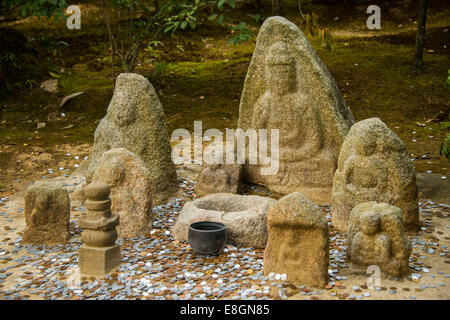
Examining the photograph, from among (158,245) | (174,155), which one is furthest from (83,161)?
(158,245)

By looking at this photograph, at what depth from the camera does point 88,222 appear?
485 centimetres

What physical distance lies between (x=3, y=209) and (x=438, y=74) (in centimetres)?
881

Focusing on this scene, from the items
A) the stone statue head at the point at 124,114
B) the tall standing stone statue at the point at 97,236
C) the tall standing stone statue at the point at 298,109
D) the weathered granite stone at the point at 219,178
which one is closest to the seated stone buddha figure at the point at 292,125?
the tall standing stone statue at the point at 298,109

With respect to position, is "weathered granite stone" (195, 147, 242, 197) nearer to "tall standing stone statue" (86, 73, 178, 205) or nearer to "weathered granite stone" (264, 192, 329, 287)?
"tall standing stone statue" (86, 73, 178, 205)

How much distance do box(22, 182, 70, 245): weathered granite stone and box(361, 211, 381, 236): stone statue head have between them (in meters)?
3.17

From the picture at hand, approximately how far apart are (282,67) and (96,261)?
348 cm

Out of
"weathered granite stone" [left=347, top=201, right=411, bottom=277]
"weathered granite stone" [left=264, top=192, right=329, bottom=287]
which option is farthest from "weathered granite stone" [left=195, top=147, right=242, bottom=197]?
"weathered granite stone" [left=347, top=201, right=411, bottom=277]

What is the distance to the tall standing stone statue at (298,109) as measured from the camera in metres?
6.66

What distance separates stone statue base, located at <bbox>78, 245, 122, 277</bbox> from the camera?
15.8 feet

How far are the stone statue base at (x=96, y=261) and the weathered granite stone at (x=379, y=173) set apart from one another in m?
2.54

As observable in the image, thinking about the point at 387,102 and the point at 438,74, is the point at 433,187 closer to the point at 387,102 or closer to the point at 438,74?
the point at 387,102

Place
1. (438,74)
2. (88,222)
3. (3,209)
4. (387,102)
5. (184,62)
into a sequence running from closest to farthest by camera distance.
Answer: (88,222) < (3,209) < (387,102) < (438,74) < (184,62)

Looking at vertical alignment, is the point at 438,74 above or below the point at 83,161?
above

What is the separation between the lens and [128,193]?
18.8 ft
